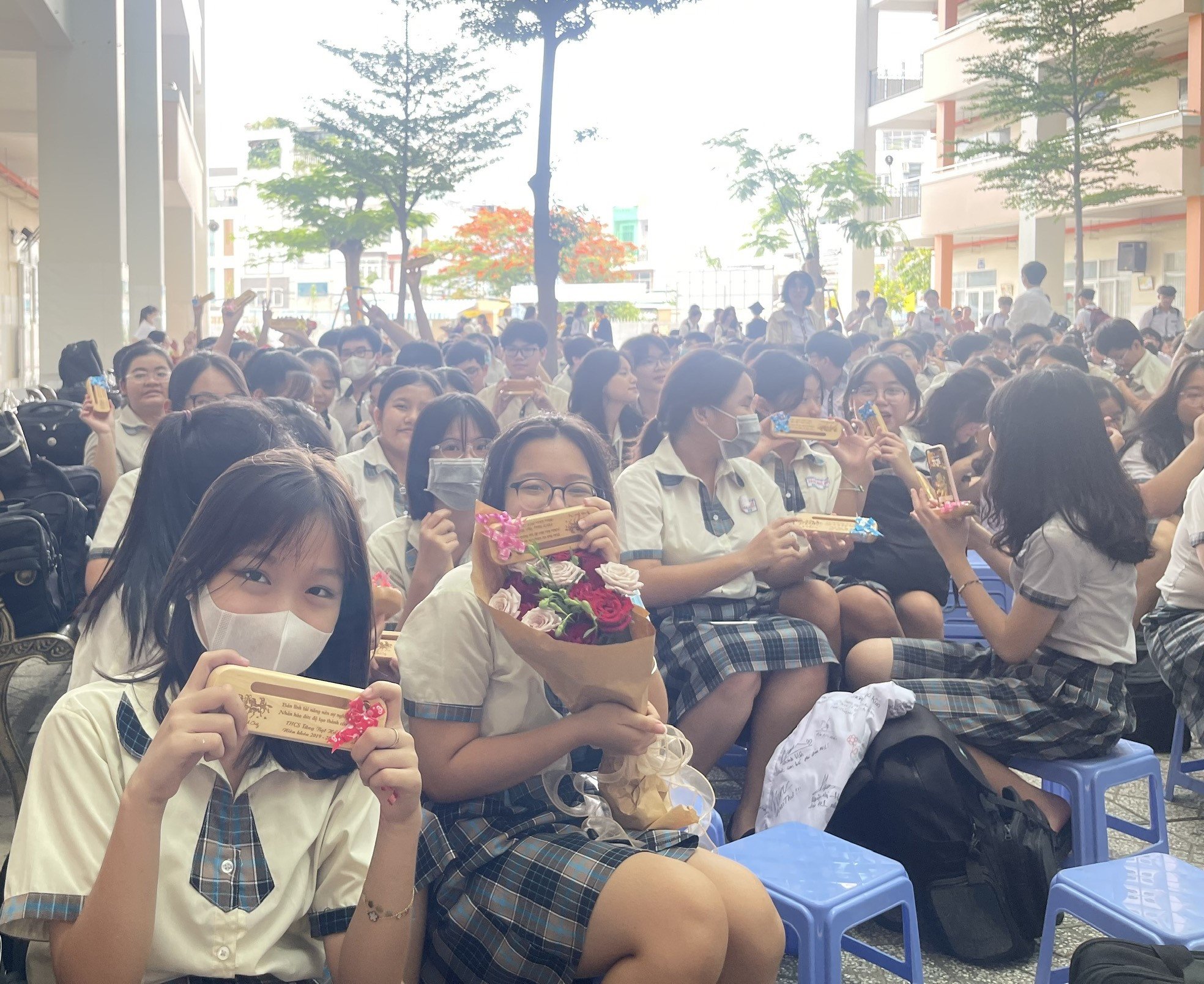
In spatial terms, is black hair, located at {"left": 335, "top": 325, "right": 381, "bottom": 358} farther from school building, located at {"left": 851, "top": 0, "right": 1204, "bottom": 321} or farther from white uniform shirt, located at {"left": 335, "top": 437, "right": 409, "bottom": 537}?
school building, located at {"left": 851, "top": 0, "right": 1204, "bottom": 321}

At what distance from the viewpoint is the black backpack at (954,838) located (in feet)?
8.88

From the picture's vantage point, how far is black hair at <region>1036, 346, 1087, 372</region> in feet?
19.7

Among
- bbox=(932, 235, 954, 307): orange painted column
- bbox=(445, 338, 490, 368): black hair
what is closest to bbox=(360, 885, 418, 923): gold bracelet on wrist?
bbox=(445, 338, 490, 368): black hair

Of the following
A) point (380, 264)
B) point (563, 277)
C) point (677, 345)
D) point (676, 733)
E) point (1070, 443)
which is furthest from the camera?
point (380, 264)

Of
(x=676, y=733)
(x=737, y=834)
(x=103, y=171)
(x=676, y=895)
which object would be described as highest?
(x=103, y=171)

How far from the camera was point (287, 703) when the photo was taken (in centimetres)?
147

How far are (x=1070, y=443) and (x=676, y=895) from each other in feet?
5.57

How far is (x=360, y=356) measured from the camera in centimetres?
754

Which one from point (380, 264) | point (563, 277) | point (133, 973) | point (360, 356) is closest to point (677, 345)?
point (360, 356)

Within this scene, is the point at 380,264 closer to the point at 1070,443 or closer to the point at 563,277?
the point at 563,277

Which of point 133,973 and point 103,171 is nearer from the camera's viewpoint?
point 133,973

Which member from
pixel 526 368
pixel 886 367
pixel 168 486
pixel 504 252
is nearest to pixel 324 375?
pixel 526 368

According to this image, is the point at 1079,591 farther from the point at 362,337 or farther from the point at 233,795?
the point at 362,337

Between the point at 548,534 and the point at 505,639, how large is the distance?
0.22m
